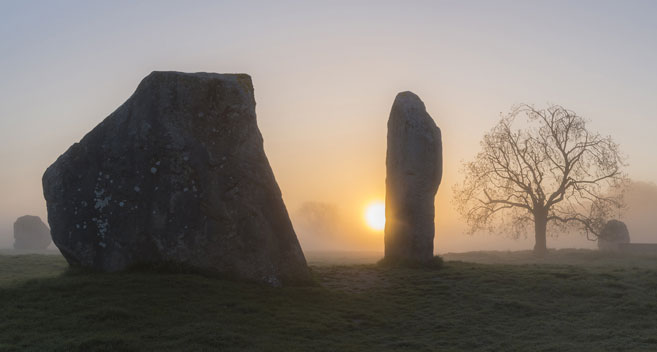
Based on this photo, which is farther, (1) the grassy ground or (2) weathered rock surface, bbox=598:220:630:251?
(2) weathered rock surface, bbox=598:220:630:251

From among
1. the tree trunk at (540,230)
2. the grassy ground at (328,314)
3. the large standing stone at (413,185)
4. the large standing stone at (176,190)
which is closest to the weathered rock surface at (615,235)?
the tree trunk at (540,230)

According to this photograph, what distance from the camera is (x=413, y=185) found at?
65.7 ft

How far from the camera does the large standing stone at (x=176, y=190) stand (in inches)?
571

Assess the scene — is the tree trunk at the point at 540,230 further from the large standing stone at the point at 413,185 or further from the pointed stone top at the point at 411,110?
the pointed stone top at the point at 411,110

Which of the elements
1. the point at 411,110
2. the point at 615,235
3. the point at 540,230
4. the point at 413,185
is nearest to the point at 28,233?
the point at 540,230

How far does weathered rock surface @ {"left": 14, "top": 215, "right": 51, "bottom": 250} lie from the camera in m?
61.5

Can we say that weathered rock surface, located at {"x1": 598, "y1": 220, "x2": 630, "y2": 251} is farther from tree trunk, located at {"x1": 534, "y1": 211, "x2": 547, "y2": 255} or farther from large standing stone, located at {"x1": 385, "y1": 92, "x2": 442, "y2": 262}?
large standing stone, located at {"x1": 385, "y1": 92, "x2": 442, "y2": 262}

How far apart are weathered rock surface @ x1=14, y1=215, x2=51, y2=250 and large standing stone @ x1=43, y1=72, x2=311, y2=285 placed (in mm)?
52877

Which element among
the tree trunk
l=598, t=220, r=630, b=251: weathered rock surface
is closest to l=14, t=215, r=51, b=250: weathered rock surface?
the tree trunk

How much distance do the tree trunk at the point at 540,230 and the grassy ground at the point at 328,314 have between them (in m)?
17.9

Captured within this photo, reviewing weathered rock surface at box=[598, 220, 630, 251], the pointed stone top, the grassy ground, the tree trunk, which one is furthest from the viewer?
weathered rock surface at box=[598, 220, 630, 251]

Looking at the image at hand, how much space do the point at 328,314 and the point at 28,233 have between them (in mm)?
58547

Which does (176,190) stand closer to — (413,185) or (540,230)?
(413,185)

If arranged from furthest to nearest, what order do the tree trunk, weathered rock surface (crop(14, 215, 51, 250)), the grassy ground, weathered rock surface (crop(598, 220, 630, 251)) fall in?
weathered rock surface (crop(14, 215, 51, 250))
weathered rock surface (crop(598, 220, 630, 251))
the tree trunk
the grassy ground
